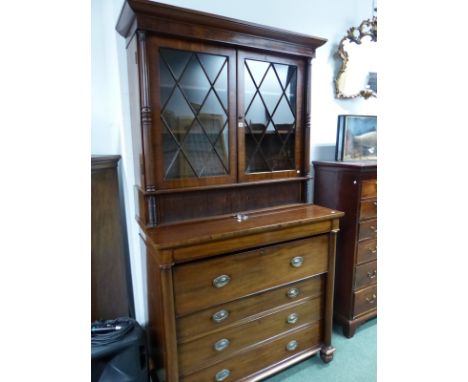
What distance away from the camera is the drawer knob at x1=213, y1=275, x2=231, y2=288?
130 centimetres

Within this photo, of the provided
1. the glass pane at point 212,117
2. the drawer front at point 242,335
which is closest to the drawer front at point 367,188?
the drawer front at point 242,335

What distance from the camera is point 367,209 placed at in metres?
1.83

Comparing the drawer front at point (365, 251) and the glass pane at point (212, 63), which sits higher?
the glass pane at point (212, 63)

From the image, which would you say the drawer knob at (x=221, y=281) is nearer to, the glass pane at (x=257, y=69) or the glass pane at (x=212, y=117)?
the glass pane at (x=212, y=117)

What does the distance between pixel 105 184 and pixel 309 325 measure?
1.43 metres

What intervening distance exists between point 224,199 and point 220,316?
0.61 meters

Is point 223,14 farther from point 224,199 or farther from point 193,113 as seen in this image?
point 224,199

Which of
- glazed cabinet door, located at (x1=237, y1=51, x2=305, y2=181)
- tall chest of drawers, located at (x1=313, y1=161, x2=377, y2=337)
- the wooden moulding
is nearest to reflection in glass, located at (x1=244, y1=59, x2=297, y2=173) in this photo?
glazed cabinet door, located at (x1=237, y1=51, x2=305, y2=181)

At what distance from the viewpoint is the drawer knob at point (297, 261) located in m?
1.51

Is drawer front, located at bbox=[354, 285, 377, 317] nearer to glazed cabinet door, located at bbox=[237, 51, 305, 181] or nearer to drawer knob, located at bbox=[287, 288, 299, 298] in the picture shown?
drawer knob, located at bbox=[287, 288, 299, 298]

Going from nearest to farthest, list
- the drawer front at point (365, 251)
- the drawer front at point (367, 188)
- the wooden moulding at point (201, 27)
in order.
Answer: the wooden moulding at point (201, 27), the drawer front at point (367, 188), the drawer front at point (365, 251)

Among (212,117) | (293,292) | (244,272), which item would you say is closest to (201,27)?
(212,117)
